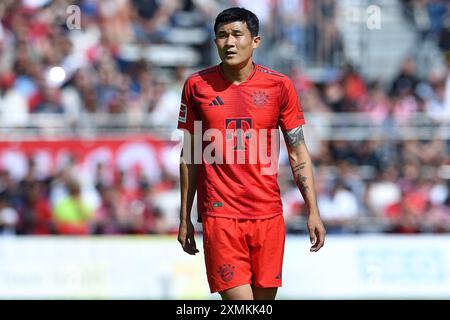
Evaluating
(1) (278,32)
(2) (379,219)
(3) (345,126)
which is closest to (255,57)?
(1) (278,32)

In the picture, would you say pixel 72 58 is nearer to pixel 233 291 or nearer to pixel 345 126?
pixel 345 126

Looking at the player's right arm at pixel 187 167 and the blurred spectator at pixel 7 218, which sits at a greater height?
the player's right arm at pixel 187 167

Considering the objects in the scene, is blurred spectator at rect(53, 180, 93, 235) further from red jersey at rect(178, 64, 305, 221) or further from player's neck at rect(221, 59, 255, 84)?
player's neck at rect(221, 59, 255, 84)

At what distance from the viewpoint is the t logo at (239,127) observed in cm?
627

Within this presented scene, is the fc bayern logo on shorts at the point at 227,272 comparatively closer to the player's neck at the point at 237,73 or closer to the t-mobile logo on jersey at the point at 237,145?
the t-mobile logo on jersey at the point at 237,145

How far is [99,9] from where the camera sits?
578 inches

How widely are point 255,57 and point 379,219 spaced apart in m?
2.93

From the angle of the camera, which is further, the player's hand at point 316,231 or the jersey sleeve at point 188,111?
the jersey sleeve at point 188,111

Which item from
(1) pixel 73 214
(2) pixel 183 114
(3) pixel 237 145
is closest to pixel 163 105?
(1) pixel 73 214

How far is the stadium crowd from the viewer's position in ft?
42.7

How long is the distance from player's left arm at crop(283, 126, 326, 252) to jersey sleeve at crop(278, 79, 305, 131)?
0.12ft

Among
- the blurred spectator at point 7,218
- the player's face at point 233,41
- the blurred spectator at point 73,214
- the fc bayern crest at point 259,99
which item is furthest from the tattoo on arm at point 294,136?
the blurred spectator at point 7,218

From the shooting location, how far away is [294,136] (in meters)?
6.44

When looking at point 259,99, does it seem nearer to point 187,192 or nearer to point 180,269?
point 187,192
